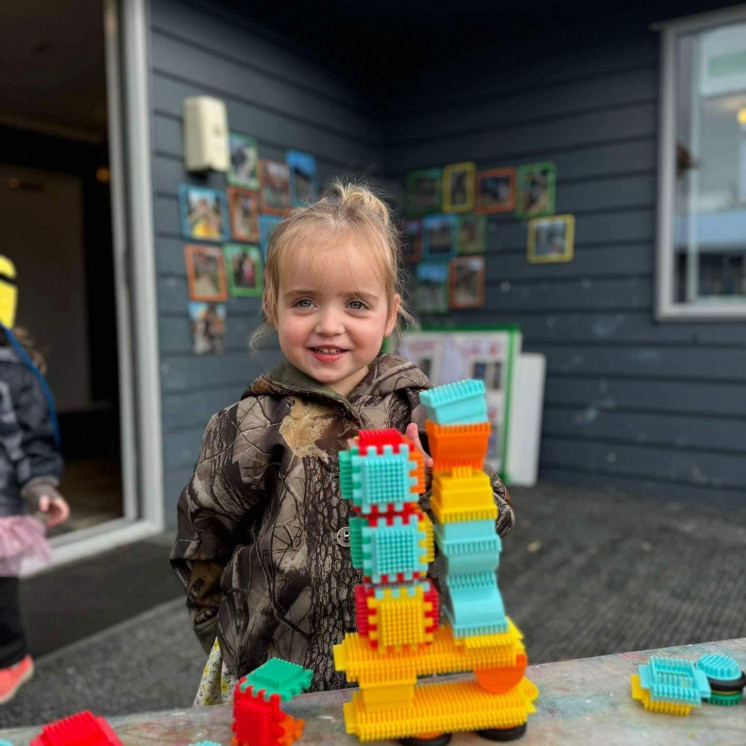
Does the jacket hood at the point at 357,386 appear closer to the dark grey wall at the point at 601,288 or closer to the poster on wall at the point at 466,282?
the dark grey wall at the point at 601,288

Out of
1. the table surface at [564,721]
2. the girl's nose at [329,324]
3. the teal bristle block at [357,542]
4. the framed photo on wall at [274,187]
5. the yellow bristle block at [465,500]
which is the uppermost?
the framed photo on wall at [274,187]

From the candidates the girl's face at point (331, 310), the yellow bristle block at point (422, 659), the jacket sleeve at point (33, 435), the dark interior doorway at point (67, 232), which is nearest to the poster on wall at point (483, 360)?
the jacket sleeve at point (33, 435)

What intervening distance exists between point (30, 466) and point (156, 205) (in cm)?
179

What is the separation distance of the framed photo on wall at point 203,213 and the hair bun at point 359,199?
252 cm

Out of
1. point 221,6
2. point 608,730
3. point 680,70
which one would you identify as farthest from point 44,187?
point 608,730

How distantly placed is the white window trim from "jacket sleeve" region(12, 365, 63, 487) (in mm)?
3417

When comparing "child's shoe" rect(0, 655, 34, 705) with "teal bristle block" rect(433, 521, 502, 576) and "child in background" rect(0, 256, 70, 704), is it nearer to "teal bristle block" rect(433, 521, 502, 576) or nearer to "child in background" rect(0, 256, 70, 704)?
"child in background" rect(0, 256, 70, 704)

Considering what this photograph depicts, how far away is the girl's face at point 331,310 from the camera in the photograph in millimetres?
1012

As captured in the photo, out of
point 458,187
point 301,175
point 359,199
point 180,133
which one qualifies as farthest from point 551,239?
point 359,199

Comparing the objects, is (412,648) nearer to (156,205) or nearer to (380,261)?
(380,261)

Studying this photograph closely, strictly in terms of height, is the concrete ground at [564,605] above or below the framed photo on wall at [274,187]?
below

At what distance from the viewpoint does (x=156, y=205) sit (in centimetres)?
341

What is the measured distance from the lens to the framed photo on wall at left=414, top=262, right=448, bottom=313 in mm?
4801

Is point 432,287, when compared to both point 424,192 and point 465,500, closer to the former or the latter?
point 424,192
